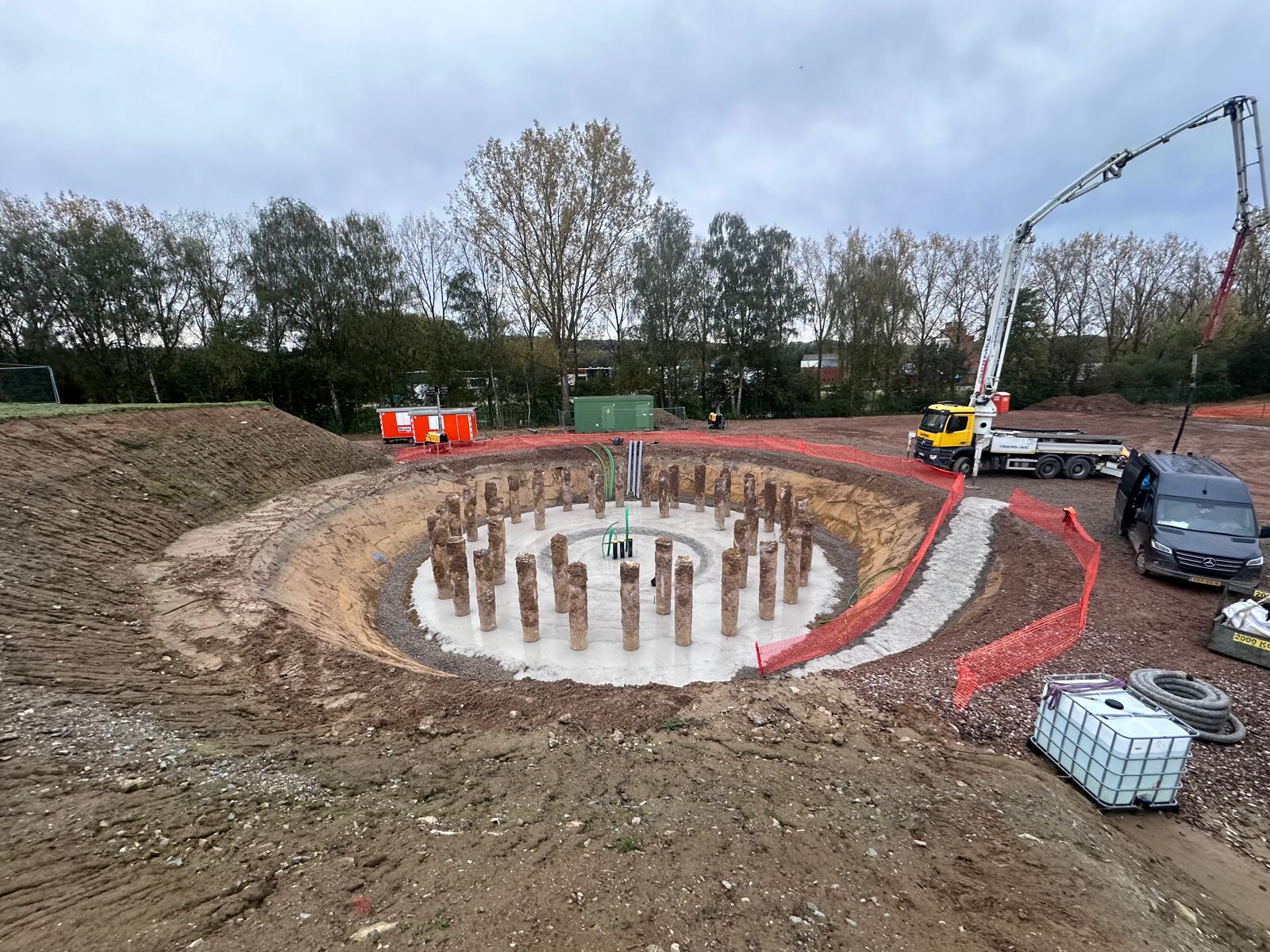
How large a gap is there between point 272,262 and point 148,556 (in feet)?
77.9

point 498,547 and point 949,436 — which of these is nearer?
point 498,547

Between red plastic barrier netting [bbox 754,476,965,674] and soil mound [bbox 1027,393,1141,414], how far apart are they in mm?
32466

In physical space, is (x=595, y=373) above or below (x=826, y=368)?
above

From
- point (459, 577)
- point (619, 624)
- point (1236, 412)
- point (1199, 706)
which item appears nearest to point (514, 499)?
point (459, 577)

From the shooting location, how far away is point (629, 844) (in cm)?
382

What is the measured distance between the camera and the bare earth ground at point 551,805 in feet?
10.3

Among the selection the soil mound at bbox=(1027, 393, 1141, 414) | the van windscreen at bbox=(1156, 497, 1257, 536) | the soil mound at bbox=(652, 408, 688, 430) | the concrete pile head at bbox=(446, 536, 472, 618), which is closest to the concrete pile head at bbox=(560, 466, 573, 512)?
the concrete pile head at bbox=(446, 536, 472, 618)

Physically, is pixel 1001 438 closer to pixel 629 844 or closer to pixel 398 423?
pixel 629 844

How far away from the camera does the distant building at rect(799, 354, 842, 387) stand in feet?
125

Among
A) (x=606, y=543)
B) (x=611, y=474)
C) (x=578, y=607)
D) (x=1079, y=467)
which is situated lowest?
(x=606, y=543)

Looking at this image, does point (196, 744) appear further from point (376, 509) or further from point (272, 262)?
point (272, 262)

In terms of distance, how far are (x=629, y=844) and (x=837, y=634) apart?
6.25 meters

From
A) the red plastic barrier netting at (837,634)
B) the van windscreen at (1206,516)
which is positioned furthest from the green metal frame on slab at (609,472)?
the van windscreen at (1206,516)

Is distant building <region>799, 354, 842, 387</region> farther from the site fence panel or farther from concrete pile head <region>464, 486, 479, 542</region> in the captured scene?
the site fence panel
